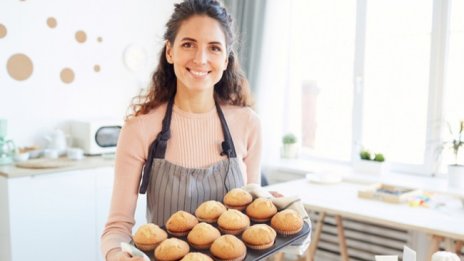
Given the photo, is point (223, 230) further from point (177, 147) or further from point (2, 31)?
point (2, 31)

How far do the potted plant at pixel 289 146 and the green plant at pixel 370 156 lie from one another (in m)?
0.57

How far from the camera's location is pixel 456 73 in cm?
306

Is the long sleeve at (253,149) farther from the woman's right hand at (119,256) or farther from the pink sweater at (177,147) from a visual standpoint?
the woman's right hand at (119,256)

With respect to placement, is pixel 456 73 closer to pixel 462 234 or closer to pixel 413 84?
pixel 413 84

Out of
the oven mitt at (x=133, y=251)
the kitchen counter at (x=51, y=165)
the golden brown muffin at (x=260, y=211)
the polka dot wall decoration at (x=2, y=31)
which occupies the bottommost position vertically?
the kitchen counter at (x=51, y=165)

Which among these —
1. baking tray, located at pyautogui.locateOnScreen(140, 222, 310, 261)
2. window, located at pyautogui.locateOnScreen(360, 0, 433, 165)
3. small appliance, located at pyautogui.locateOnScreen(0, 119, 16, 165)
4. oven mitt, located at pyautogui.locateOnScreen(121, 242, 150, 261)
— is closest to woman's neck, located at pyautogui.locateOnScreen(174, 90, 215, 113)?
baking tray, located at pyautogui.locateOnScreen(140, 222, 310, 261)

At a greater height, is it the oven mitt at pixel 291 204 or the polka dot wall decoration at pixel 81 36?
the polka dot wall decoration at pixel 81 36

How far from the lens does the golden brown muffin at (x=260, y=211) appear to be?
1308mm

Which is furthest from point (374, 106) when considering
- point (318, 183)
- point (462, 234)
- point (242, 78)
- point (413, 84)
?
point (242, 78)

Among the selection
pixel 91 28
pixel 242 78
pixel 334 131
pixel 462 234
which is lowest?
pixel 462 234

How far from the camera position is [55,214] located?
2.76 meters

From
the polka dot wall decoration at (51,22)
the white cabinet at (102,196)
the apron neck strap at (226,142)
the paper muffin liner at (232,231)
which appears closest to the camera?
the paper muffin liner at (232,231)

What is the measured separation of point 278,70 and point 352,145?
0.80m

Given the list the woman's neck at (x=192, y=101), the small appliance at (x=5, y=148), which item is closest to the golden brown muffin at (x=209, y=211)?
the woman's neck at (x=192, y=101)
